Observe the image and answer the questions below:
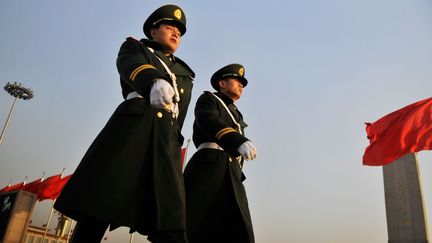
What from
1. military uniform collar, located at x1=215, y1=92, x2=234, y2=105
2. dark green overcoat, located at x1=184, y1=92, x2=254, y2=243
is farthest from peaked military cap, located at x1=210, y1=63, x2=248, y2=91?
dark green overcoat, located at x1=184, y1=92, x2=254, y2=243

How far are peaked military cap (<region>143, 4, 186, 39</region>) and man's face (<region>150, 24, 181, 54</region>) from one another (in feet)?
0.16

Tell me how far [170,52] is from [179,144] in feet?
3.08

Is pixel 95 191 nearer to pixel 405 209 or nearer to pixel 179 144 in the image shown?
pixel 179 144

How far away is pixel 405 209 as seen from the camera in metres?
75.5

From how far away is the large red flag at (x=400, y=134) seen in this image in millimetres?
9922

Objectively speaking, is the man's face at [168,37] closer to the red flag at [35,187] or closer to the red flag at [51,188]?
the red flag at [51,188]

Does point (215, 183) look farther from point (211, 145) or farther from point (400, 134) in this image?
point (400, 134)

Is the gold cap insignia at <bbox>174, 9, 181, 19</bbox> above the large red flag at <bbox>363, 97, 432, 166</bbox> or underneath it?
underneath

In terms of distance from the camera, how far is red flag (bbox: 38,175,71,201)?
76.0 feet

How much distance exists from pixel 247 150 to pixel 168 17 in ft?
4.80

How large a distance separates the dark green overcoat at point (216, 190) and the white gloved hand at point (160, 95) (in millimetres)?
1240

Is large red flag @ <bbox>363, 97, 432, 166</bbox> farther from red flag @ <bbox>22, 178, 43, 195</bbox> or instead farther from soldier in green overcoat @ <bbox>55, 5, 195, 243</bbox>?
red flag @ <bbox>22, 178, 43, 195</bbox>

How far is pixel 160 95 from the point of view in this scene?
240 cm

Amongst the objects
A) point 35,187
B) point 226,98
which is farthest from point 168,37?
point 35,187
